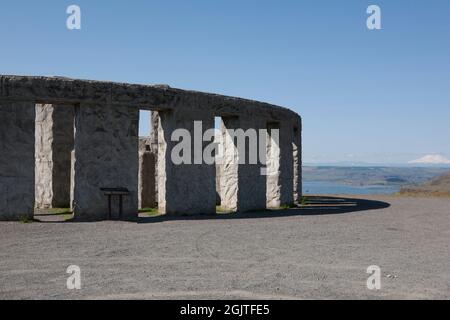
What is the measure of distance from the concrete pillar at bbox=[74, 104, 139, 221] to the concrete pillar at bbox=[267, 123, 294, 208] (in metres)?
5.60

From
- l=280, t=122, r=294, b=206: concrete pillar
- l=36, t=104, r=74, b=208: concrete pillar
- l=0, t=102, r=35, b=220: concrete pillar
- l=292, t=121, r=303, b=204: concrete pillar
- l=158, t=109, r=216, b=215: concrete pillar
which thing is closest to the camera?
l=0, t=102, r=35, b=220: concrete pillar

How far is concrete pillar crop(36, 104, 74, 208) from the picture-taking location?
17047 millimetres

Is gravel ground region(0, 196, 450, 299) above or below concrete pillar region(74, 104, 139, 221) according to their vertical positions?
below

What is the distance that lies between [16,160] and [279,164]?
8.41 m

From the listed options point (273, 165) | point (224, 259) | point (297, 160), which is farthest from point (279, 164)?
point (224, 259)

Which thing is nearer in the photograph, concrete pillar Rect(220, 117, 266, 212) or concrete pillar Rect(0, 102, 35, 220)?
concrete pillar Rect(0, 102, 35, 220)

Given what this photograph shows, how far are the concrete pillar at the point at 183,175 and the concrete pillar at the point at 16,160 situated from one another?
11.3 feet

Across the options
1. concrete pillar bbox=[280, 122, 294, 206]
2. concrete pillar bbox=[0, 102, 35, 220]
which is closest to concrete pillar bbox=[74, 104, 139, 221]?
concrete pillar bbox=[0, 102, 35, 220]

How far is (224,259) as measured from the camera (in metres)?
7.80

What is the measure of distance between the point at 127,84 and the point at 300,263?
7787mm

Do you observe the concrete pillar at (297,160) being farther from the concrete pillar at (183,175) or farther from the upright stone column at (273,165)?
the concrete pillar at (183,175)

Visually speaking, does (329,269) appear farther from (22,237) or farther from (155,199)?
(155,199)

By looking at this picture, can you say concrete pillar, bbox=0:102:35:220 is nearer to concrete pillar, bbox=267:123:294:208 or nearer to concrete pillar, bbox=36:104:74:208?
concrete pillar, bbox=36:104:74:208
